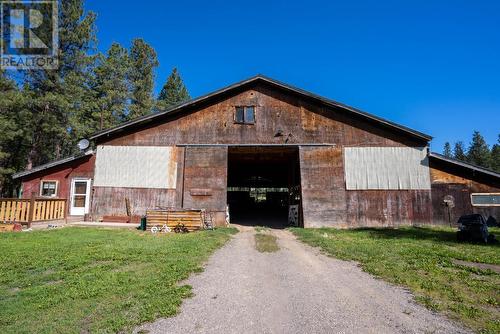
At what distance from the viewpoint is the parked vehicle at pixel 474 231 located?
40.8 feet

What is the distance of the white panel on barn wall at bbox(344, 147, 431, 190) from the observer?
58.8ft

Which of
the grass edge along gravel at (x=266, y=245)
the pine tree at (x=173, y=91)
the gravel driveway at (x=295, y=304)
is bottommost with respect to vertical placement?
the gravel driveway at (x=295, y=304)

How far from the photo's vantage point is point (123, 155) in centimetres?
1866

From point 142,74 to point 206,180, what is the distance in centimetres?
3115

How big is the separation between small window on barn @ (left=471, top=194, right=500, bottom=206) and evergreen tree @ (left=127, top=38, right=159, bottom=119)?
123ft

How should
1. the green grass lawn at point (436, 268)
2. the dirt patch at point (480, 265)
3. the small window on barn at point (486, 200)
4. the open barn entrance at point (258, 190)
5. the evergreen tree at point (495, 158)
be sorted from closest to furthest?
the green grass lawn at point (436, 268) < the dirt patch at point (480, 265) < the small window on barn at point (486, 200) < the open barn entrance at point (258, 190) < the evergreen tree at point (495, 158)

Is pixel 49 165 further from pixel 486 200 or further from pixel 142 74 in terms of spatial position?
pixel 142 74

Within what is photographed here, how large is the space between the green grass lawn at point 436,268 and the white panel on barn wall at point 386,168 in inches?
171

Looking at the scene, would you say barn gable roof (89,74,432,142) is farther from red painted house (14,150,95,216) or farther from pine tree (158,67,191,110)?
pine tree (158,67,191,110)

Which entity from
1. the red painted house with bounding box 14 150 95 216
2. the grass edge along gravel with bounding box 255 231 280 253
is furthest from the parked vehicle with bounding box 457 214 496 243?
the red painted house with bounding box 14 150 95 216

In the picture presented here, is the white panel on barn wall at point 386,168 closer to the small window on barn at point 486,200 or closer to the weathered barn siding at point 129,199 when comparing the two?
the small window on barn at point 486,200

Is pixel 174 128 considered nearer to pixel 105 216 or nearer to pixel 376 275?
pixel 105 216

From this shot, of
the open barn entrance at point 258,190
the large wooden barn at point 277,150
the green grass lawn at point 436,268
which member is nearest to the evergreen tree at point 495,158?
the open barn entrance at point 258,190
